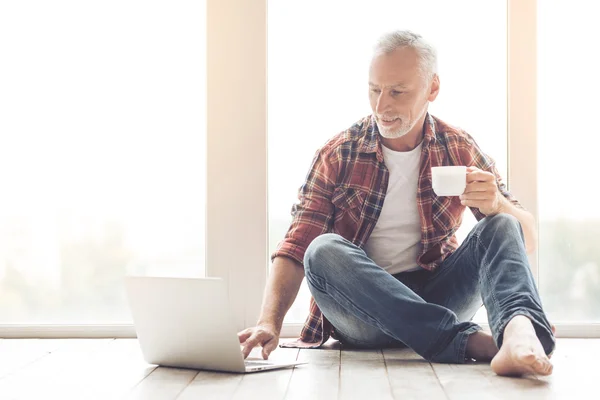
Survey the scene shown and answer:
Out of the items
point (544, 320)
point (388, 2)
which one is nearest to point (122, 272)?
point (388, 2)

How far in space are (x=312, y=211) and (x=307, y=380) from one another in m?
0.63

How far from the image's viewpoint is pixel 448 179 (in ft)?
6.82

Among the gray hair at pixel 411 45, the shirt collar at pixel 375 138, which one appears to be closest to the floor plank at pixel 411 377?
the shirt collar at pixel 375 138

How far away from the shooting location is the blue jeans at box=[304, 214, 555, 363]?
2.02m

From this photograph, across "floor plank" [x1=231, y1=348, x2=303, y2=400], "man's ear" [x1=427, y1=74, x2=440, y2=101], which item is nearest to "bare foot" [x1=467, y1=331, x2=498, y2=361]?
"floor plank" [x1=231, y1=348, x2=303, y2=400]

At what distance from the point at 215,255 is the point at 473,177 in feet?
3.63

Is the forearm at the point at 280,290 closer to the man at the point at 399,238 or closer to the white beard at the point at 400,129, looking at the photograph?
the man at the point at 399,238

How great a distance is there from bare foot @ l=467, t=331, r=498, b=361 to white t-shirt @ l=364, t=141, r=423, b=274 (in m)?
0.38

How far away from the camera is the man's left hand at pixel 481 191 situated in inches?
84.8

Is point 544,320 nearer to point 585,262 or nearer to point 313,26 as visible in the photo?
point 585,262

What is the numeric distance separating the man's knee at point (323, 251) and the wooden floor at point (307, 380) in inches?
10.5

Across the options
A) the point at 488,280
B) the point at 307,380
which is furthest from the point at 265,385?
the point at 488,280

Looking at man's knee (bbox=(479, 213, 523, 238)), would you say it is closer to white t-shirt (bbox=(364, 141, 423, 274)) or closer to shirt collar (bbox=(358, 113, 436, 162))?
A: white t-shirt (bbox=(364, 141, 423, 274))

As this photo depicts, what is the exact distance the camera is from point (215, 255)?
291 centimetres
